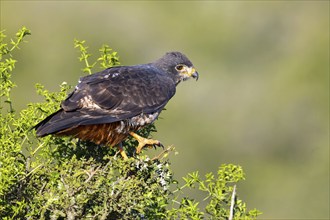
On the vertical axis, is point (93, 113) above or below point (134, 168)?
above

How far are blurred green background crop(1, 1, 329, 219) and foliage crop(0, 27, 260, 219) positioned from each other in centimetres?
1598

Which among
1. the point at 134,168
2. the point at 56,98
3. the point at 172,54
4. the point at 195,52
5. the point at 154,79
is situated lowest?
the point at 134,168

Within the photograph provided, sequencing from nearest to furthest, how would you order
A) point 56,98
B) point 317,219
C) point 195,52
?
point 56,98
point 317,219
point 195,52

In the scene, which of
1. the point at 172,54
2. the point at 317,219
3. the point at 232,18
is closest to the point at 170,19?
the point at 232,18

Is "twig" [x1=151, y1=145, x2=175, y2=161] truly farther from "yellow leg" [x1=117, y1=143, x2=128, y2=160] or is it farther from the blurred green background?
the blurred green background

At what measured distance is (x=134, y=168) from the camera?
7.40 metres

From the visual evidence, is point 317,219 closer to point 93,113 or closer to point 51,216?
point 93,113

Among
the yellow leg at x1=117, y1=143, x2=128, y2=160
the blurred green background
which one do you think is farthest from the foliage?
the blurred green background

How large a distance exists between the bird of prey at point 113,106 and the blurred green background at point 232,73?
45.8ft

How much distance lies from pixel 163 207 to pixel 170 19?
98.1 feet

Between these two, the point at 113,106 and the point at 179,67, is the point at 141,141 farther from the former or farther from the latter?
the point at 179,67

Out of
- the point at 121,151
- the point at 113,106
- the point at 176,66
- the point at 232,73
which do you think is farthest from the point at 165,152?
the point at 232,73

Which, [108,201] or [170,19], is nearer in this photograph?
[108,201]

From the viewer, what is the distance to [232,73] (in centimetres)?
3253
